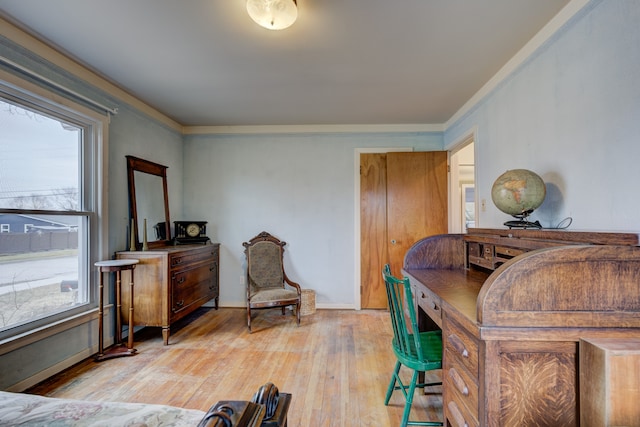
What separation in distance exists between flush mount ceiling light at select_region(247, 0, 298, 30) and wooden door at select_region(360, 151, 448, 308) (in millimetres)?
2361

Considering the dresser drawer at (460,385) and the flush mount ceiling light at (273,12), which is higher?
the flush mount ceiling light at (273,12)

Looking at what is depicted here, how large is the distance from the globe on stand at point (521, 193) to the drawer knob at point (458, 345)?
898 mm

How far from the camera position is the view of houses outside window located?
1.99m

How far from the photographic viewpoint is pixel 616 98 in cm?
144

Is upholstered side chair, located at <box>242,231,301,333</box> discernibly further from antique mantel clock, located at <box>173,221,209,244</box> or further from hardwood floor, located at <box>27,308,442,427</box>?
antique mantel clock, located at <box>173,221,209,244</box>

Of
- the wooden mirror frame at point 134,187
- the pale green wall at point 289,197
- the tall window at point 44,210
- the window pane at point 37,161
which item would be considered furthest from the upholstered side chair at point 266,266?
the window pane at point 37,161

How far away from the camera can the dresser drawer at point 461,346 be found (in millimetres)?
1070

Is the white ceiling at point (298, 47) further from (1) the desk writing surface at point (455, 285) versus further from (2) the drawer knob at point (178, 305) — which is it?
(2) the drawer knob at point (178, 305)

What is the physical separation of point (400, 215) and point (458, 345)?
2639 millimetres

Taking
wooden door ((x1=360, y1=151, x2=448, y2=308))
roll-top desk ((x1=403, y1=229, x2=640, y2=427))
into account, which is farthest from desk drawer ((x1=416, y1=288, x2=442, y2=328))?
wooden door ((x1=360, y1=151, x2=448, y2=308))

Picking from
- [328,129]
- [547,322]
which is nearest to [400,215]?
[328,129]

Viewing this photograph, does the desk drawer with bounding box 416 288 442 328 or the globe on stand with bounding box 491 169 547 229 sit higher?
the globe on stand with bounding box 491 169 547 229

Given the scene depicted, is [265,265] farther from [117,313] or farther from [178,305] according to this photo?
[117,313]

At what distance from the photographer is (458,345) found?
120cm
